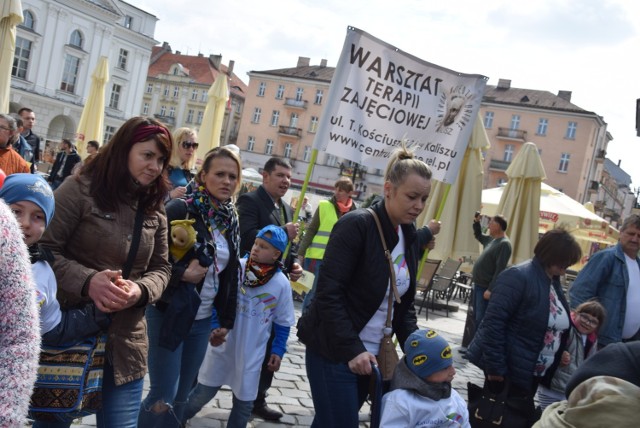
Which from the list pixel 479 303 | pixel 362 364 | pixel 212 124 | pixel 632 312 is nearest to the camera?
pixel 362 364

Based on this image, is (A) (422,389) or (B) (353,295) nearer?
(A) (422,389)

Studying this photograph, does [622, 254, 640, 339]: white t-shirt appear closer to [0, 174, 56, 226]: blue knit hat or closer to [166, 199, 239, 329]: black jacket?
[166, 199, 239, 329]: black jacket

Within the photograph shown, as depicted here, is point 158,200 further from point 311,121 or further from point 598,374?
point 311,121

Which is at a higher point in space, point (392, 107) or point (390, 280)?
point (392, 107)

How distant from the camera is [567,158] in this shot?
201 ft

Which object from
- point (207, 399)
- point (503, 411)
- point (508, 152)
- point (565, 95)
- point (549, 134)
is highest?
point (565, 95)

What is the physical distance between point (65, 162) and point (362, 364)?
11470mm

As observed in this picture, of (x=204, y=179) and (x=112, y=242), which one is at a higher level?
(x=204, y=179)

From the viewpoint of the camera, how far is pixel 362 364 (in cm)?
296

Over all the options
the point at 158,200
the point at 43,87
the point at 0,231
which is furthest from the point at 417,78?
the point at 43,87

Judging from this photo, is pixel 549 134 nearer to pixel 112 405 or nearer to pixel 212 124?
pixel 212 124

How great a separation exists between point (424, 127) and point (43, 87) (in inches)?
1917

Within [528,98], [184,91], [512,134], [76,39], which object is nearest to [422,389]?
[76,39]

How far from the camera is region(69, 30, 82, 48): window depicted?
49969mm
